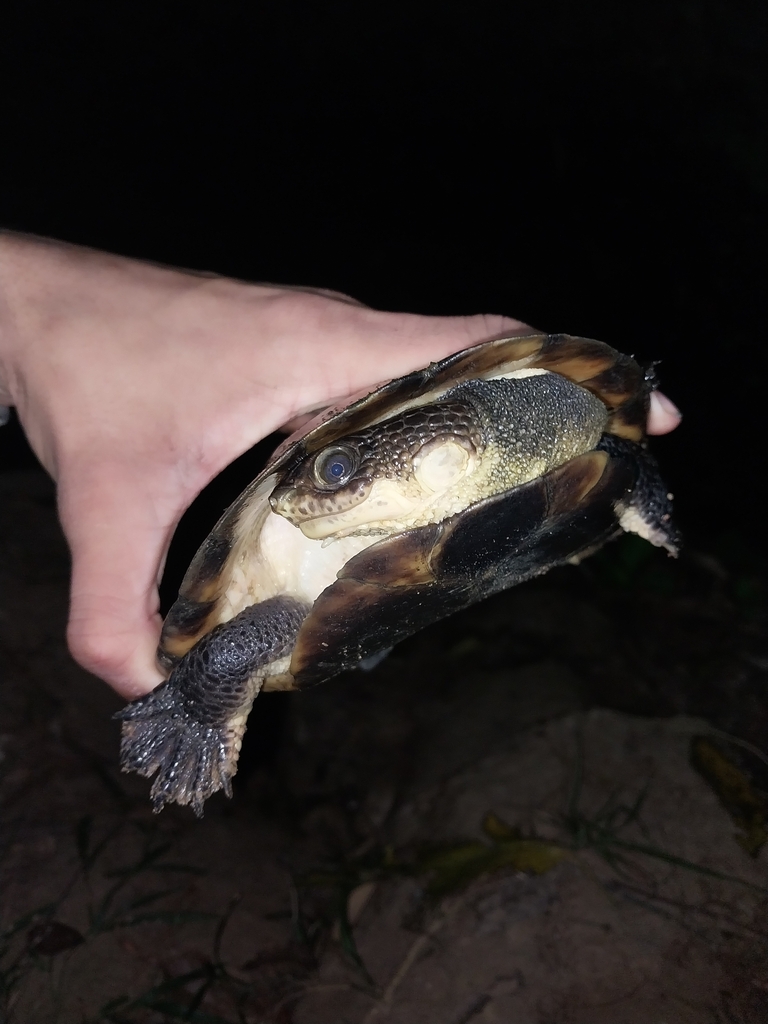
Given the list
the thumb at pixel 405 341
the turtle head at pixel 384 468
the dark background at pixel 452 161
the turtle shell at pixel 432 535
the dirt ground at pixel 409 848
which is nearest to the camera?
the turtle shell at pixel 432 535

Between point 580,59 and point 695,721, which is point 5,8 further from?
point 695,721

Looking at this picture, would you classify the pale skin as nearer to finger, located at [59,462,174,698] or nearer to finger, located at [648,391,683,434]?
finger, located at [59,462,174,698]

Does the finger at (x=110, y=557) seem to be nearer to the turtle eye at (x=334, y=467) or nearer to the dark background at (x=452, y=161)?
the turtle eye at (x=334, y=467)

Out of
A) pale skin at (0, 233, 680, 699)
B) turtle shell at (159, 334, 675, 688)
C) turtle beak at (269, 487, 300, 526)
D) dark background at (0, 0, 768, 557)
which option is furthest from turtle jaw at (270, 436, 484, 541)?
dark background at (0, 0, 768, 557)

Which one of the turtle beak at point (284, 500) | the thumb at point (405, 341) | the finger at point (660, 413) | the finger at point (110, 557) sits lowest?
the finger at point (110, 557)

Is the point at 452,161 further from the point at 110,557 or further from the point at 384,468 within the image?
the point at 110,557

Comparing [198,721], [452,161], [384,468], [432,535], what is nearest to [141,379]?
[384,468]

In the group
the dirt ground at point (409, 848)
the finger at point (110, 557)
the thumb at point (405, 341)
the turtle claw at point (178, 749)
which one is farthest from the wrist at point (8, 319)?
the dirt ground at point (409, 848)
